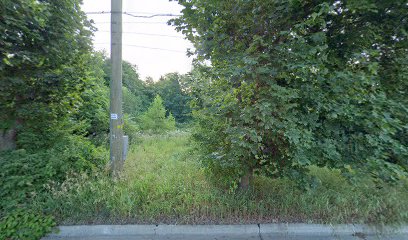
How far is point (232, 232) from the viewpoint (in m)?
2.88

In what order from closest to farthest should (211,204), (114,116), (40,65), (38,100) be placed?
1. (211,204)
2. (40,65)
3. (38,100)
4. (114,116)

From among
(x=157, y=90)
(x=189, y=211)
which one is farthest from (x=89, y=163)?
(x=157, y=90)

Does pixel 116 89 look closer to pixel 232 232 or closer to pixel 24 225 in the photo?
pixel 24 225

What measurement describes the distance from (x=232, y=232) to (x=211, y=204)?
0.50 metres

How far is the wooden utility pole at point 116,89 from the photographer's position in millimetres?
3875

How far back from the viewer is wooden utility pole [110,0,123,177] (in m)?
3.88

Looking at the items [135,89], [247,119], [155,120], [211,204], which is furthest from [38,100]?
[135,89]

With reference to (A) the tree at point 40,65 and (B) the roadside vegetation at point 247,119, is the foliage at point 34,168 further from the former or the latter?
(A) the tree at point 40,65

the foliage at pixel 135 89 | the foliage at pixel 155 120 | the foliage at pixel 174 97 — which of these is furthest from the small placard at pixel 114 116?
the foliage at pixel 174 97

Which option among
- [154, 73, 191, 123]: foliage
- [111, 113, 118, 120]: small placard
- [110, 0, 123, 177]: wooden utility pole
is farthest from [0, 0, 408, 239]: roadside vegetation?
[154, 73, 191, 123]: foliage

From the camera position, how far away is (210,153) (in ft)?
11.3

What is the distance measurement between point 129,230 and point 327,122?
3.19 meters

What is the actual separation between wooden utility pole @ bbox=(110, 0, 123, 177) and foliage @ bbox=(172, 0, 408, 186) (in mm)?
1600

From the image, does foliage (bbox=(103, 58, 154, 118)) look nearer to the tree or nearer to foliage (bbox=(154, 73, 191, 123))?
foliage (bbox=(154, 73, 191, 123))
